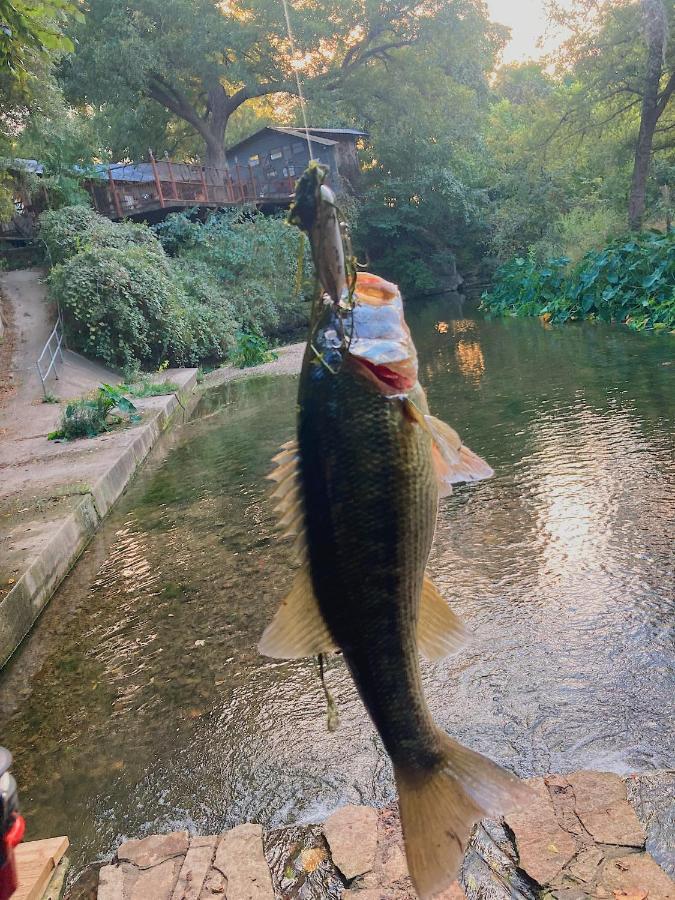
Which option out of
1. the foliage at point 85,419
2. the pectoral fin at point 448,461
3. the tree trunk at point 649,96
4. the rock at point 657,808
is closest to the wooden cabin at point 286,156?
the tree trunk at point 649,96

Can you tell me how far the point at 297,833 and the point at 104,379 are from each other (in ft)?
50.8

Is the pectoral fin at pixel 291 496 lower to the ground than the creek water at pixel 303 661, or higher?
higher

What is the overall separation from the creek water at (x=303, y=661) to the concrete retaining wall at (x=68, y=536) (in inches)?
6.4

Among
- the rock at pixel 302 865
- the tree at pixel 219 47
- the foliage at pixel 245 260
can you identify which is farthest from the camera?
the tree at pixel 219 47

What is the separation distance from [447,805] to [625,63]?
83.1 feet

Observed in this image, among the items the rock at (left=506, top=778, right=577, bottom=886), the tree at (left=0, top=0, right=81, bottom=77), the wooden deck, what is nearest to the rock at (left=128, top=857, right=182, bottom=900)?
the rock at (left=506, top=778, right=577, bottom=886)

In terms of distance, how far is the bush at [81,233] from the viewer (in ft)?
66.9

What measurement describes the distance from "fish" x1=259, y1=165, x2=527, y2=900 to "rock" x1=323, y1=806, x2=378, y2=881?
1.65 m

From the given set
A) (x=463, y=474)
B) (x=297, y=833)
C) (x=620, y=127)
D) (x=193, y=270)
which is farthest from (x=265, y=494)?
(x=620, y=127)

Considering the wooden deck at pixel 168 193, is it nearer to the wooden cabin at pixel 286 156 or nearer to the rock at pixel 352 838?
the wooden cabin at pixel 286 156

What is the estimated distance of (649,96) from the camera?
20.9m

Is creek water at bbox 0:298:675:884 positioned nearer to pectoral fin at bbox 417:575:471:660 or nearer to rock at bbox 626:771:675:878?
rock at bbox 626:771:675:878

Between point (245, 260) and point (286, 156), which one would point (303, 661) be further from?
point (286, 156)

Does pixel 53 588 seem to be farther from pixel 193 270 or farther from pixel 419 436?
pixel 193 270
